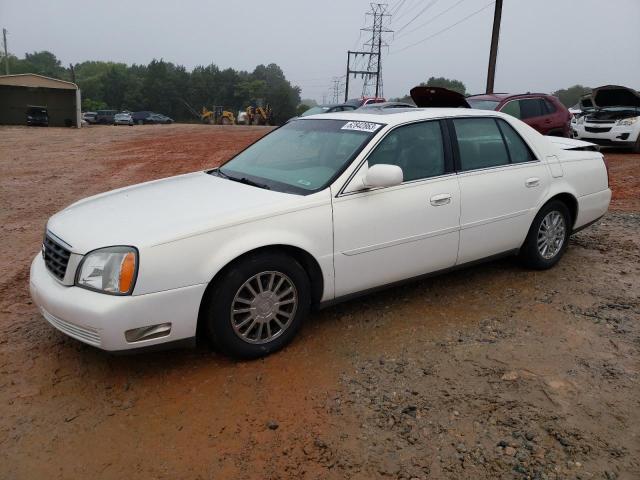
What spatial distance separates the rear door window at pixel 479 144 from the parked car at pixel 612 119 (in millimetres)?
10923

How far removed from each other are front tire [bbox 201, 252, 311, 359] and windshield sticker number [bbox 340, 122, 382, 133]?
46.5 inches

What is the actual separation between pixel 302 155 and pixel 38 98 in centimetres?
3379

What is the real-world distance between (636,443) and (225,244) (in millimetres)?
2342

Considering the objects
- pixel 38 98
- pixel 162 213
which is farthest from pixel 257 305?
pixel 38 98

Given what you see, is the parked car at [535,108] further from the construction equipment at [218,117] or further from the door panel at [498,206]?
the construction equipment at [218,117]

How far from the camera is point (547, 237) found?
4.66 metres

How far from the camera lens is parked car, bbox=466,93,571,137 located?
10.5 meters

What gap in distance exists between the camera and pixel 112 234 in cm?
292

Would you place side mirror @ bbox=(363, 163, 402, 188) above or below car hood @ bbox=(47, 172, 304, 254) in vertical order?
above

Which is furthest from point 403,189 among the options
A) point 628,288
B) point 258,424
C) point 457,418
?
point 628,288

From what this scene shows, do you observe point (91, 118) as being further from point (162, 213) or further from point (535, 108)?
point (162, 213)

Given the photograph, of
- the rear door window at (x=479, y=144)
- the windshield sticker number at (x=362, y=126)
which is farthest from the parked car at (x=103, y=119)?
the rear door window at (x=479, y=144)

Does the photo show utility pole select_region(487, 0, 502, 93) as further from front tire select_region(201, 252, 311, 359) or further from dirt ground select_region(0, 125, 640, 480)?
front tire select_region(201, 252, 311, 359)

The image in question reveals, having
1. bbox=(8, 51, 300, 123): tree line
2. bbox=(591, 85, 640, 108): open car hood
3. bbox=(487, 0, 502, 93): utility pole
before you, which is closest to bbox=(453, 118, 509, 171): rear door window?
bbox=(591, 85, 640, 108): open car hood
